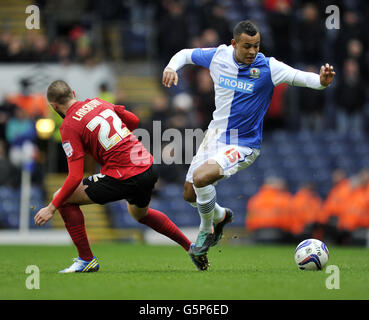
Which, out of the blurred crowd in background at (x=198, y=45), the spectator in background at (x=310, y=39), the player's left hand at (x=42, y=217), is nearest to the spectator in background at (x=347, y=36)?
the blurred crowd in background at (x=198, y=45)

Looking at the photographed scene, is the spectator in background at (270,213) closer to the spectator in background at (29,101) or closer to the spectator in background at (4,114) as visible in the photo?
the spectator in background at (29,101)

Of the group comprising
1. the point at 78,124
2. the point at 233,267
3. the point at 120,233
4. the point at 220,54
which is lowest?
the point at 120,233

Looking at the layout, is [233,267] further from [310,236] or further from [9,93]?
[9,93]

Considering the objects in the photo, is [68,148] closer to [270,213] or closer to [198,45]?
[270,213]

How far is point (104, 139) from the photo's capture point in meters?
8.24

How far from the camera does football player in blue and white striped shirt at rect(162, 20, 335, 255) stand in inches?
336

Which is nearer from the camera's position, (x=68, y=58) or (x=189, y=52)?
(x=189, y=52)

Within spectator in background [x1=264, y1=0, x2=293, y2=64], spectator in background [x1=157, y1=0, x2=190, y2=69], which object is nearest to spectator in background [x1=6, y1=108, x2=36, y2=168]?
→ spectator in background [x1=157, y1=0, x2=190, y2=69]

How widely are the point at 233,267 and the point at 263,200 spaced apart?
7390mm

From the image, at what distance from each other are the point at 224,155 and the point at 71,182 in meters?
1.69

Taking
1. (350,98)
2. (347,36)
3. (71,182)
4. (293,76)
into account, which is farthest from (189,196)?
(347,36)

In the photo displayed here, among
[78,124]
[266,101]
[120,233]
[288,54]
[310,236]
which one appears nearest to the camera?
[78,124]

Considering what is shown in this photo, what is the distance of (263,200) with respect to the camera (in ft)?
54.3

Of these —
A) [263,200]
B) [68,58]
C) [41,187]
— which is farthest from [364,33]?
[41,187]
